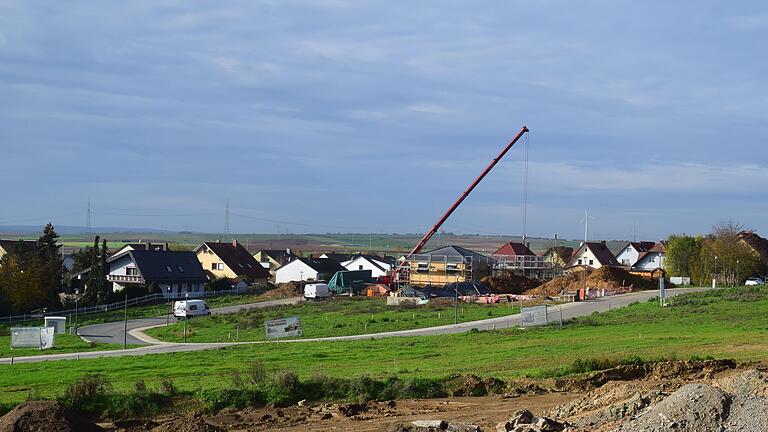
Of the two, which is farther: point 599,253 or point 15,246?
point 599,253

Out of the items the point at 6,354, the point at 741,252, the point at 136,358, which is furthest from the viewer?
the point at 741,252

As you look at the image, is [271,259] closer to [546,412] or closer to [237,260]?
[237,260]

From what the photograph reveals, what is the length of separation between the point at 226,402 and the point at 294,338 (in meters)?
25.7

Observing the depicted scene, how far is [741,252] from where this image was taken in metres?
104

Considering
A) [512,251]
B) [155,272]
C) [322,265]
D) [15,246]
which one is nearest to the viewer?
[15,246]

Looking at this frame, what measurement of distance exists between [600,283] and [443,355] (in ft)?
188

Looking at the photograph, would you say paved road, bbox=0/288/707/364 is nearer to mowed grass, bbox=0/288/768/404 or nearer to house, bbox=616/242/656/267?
mowed grass, bbox=0/288/768/404

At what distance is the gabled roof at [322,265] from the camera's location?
114 meters

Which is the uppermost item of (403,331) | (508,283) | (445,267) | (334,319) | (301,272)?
(445,267)

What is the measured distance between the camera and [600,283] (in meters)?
90.1

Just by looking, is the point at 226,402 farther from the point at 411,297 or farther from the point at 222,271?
the point at 222,271

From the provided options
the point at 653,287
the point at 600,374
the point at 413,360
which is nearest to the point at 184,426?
the point at 600,374

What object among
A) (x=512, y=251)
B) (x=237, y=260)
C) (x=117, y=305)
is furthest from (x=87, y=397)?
(x=512, y=251)

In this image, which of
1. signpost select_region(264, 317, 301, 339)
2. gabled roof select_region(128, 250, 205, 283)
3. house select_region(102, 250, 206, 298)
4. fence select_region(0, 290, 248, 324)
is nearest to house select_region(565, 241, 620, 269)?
fence select_region(0, 290, 248, 324)
